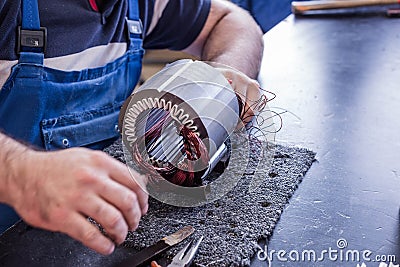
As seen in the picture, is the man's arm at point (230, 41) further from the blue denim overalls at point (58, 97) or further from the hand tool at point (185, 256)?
the hand tool at point (185, 256)

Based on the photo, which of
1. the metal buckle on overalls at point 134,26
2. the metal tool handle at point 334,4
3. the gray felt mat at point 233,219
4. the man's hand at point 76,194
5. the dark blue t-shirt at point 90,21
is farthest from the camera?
the metal tool handle at point 334,4

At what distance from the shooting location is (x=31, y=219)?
461 mm

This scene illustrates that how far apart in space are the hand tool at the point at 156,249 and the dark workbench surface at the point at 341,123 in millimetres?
91

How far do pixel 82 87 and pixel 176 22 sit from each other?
0.89ft

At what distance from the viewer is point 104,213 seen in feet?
1.47

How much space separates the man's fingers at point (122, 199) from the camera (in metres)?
0.45

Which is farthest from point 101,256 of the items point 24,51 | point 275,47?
point 275,47

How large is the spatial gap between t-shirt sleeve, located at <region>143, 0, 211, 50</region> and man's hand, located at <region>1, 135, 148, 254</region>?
0.56 m

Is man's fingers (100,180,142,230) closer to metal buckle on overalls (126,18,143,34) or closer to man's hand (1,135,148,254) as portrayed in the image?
man's hand (1,135,148,254)

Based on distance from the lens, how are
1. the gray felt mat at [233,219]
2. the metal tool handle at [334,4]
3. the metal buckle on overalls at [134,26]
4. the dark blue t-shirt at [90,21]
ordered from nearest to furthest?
the gray felt mat at [233,219], the dark blue t-shirt at [90,21], the metal buckle on overalls at [134,26], the metal tool handle at [334,4]

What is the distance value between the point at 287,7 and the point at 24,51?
2.32 feet

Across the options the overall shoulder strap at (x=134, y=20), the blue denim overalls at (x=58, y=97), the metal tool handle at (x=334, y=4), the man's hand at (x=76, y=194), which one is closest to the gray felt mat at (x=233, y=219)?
the man's hand at (x=76, y=194)

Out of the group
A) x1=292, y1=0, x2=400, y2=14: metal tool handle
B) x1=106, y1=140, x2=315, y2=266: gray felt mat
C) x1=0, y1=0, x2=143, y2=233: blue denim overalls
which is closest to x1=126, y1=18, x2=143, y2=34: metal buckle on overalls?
x1=0, y1=0, x2=143, y2=233: blue denim overalls

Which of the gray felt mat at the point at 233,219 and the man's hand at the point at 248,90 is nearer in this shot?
the gray felt mat at the point at 233,219
